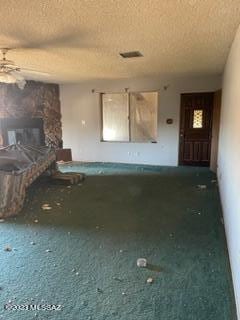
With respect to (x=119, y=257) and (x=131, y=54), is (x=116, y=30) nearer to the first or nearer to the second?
(x=131, y=54)

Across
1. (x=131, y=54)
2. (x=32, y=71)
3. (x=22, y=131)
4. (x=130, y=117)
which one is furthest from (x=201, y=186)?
(x=22, y=131)

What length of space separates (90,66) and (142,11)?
8.79 feet

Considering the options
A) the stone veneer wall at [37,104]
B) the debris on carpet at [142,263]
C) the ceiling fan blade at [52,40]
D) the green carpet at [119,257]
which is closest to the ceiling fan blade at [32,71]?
the stone veneer wall at [37,104]

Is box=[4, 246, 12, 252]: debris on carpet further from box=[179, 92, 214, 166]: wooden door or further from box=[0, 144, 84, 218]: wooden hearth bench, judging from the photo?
box=[179, 92, 214, 166]: wooden door

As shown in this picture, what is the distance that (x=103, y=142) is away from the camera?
734 centimetres

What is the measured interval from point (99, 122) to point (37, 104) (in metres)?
1.80

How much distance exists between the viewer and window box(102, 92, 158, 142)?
6.91m

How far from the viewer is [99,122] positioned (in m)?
7.25

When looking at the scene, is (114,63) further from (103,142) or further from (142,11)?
(103,142)

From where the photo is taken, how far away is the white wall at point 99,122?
21.0ft

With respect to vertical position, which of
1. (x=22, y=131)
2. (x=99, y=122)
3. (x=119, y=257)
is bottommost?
(x=119, y=257)

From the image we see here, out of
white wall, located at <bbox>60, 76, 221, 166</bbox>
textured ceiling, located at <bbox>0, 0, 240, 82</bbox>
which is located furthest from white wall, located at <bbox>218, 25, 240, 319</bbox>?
white wall, located at <bbox>60, 76, 221, 166</bbox>

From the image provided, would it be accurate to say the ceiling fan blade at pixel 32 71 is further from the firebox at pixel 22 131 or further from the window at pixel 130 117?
the window at pixel 130 117

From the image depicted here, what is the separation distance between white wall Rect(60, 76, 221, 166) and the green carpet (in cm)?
240
